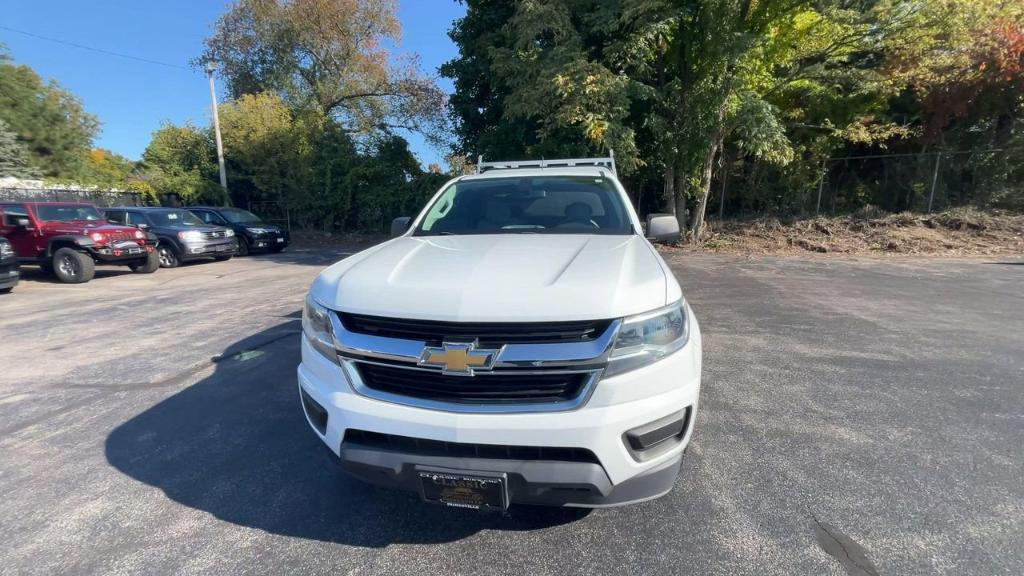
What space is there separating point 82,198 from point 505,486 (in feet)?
80.5

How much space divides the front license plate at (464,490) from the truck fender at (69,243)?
1243 cm

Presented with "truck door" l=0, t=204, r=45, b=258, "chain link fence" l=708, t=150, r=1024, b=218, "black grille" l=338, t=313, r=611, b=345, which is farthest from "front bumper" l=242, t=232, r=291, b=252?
"black grille" l=338, t=313, r=611, b=345

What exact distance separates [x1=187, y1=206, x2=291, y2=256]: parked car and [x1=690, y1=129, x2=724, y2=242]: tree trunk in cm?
1377

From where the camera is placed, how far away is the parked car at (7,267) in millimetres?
8750

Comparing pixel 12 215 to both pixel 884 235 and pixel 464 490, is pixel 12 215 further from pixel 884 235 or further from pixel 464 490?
pixel 884 235

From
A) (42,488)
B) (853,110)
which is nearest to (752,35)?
(853,110)

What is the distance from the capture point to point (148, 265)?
38.3 ft

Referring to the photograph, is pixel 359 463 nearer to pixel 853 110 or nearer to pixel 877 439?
pixel 877 439

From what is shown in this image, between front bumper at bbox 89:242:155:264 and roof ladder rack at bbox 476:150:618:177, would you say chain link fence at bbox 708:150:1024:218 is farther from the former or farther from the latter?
front bumper at bbox 89:242:155:264

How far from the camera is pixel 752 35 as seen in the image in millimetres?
11617

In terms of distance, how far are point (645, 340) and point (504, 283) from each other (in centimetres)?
64

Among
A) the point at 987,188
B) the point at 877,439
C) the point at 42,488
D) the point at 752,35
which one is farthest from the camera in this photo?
the point at 987,188

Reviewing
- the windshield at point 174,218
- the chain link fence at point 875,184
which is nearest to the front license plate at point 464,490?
the windshield at point 174,218

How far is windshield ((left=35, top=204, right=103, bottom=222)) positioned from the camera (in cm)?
1061
